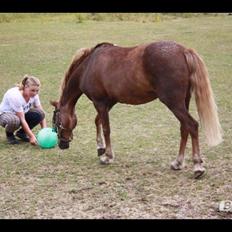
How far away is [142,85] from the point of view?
4.99 m

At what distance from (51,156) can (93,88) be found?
115cm

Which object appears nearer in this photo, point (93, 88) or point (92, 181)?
point (92, 181)

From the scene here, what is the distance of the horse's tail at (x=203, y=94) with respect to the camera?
4.71 metres

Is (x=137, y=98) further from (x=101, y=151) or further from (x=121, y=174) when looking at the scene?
(x=101, y=151)

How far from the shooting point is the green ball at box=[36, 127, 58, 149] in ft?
20.1

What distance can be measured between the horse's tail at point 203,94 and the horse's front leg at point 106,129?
47.8 inches

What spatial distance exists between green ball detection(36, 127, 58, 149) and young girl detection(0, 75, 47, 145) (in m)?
0.18

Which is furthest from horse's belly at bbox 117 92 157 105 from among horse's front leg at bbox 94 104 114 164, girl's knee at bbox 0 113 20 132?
girl's knee at bbox 0 113 20 132

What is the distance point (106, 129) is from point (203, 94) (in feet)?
4.43

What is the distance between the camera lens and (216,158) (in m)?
5.60

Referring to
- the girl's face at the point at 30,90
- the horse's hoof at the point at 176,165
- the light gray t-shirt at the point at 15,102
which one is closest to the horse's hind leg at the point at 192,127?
the horse's hoof at the point at 176,165

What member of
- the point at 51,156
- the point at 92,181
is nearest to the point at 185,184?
the point at 92,181

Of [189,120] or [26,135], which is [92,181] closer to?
[189,120]

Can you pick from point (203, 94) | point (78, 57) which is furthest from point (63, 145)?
point (203, 94)
